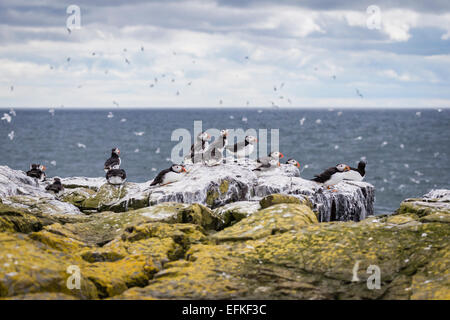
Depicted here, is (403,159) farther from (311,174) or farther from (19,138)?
(19,138)

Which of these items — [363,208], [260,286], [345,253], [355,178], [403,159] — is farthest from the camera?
[403,159]

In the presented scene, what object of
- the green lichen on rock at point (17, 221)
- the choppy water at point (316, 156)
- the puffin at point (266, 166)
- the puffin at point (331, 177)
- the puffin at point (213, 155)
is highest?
the puffin at point (213, 155)

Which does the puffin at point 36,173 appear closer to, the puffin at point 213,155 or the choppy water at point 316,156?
the puffin at point 213,155

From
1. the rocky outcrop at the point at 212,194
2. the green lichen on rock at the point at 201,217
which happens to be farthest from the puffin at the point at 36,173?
the green lichen on rock at the point at 201,217

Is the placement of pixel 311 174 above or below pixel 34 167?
below

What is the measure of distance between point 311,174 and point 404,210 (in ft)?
135

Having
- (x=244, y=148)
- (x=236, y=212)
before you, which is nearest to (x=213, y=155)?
(x=244, y=148)

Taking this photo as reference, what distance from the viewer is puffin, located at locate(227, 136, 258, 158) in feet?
57.3

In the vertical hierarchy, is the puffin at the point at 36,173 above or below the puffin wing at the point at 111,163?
below

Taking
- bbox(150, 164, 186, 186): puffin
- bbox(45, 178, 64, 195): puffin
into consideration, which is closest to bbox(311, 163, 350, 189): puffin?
bbox(150, 164, 186, 186): puffin

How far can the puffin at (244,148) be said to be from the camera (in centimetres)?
1747

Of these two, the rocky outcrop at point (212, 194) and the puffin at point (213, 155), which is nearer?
the rocky outcrop at point (212, 194)

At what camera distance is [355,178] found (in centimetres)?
1527

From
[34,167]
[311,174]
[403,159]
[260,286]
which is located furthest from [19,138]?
[260,286]
